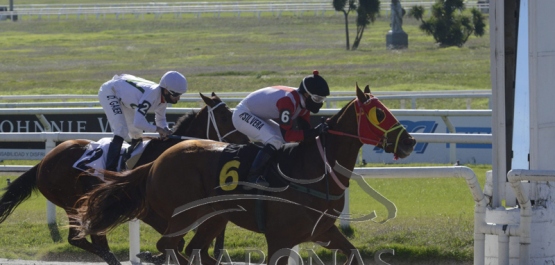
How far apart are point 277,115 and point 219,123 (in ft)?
3.75

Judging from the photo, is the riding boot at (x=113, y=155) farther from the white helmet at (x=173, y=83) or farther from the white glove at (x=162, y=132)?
the white helmet at (x=173, y=83)

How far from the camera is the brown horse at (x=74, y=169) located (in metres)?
6.78

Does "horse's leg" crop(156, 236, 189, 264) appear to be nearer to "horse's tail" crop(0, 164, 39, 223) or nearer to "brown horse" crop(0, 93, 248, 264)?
"brown horse" crop(0, 93, 248, 264)

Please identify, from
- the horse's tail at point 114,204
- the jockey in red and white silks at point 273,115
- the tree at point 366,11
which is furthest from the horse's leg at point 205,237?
the tree at point 366,11

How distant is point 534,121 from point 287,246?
1.72 meters

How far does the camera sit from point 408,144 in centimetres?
542

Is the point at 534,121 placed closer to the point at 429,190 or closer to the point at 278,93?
the point at 278,93

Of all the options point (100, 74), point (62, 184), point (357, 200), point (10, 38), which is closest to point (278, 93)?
point (62, 184)

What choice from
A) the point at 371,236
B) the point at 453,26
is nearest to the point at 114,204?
the point at 371,236

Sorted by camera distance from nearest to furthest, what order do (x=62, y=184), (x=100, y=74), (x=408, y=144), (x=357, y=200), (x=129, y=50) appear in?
(x=408, y=144) < (x=62, y=184) < (x=357, y=200) < (x=100, y=74) < (x=129, y=50)

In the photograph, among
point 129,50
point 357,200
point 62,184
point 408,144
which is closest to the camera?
point 408,144

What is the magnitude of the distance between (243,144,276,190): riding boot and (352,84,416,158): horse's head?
0.61 meters

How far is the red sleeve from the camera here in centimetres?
573

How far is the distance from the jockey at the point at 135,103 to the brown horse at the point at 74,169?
163 millimetres
